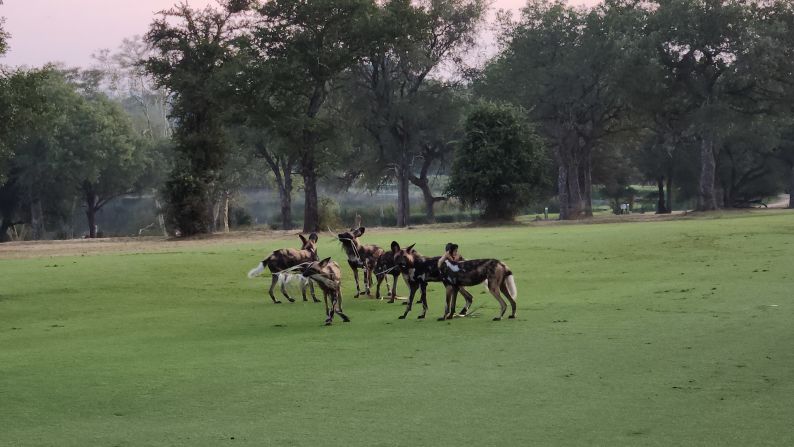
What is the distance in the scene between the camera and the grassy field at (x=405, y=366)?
915 cm

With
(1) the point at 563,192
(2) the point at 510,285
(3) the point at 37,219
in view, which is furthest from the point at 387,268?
(3) the point at 37,219

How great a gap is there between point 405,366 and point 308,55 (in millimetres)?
40510

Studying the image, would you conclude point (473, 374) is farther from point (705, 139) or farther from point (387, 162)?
point (387, 162)

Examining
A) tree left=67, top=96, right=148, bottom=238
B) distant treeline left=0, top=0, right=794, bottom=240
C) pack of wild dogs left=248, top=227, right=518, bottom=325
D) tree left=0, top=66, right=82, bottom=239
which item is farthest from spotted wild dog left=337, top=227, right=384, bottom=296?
tree left=67, top=96, right=148, bottom=238

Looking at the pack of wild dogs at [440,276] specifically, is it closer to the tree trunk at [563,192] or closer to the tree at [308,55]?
the tree at [308,55]

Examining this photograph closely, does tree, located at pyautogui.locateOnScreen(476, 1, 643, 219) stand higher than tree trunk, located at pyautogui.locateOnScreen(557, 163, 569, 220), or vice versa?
tree, located at pyautogui.locateOnScreen(476, 1, 643, 219)

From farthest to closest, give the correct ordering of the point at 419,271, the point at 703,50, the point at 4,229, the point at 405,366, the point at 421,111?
the point at 4,229
the point at 421,111
the point at 703,50
the point at 419,271
the point at 405,366

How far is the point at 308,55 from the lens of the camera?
51.2m

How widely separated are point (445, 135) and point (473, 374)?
65.0 metres

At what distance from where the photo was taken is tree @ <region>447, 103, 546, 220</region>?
52906 mm

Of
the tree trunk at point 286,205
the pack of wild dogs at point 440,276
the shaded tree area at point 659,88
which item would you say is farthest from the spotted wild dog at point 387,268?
the tree trunk at point 286,205

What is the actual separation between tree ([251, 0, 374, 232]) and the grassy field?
27368 millimetres

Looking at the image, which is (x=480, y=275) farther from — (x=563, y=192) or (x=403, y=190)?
(x=563, y=192)

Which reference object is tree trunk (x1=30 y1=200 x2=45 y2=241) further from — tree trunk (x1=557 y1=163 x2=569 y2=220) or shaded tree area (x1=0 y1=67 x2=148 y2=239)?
tree trunk (x1=557 y1=163 x2=569 y2=220)
